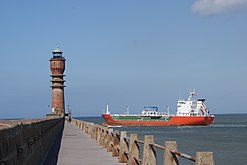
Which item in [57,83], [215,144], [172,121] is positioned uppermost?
[57,83]

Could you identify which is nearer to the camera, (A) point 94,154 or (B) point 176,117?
(A) point 94,154

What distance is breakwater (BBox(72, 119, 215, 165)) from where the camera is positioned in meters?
6.98

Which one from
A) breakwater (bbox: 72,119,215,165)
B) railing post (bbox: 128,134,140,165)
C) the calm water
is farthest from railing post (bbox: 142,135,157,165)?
→ the calm water

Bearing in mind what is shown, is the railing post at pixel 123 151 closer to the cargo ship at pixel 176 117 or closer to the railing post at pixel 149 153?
the railing post at pixel 149 153

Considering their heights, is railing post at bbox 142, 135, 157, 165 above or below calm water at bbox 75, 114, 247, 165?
above

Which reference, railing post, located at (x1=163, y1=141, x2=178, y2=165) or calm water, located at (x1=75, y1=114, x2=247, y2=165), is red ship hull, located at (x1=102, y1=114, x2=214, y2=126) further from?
railing post, located at (x1=163, y1=141, x2=178, y2=165)

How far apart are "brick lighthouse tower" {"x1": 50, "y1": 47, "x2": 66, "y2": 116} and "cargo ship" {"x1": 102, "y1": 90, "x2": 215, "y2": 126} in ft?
150

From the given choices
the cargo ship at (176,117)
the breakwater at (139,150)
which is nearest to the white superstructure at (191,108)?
the cargo ship at (176,117)

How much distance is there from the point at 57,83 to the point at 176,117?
50.8 m

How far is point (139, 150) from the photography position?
1302cm

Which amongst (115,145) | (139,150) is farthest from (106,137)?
(139,150)

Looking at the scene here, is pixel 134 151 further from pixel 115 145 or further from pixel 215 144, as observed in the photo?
pixel 215 144

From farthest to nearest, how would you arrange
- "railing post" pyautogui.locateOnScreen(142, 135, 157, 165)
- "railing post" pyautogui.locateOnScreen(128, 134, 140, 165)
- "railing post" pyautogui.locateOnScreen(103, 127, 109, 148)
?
"railing post" pyautogui.locateOnScreen(103, 127, 109, 148), "railing post" pyautogui.locateOnScreen(128, 134, 140, 165), "railing post" pyautogui.locateOnScreen(142, 135, 157, 165)

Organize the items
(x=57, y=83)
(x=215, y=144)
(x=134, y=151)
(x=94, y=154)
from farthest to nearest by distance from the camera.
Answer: (x=57, y=83)
(x=215, y=144)
(x=94, y=154)
(x=134, y=151)
